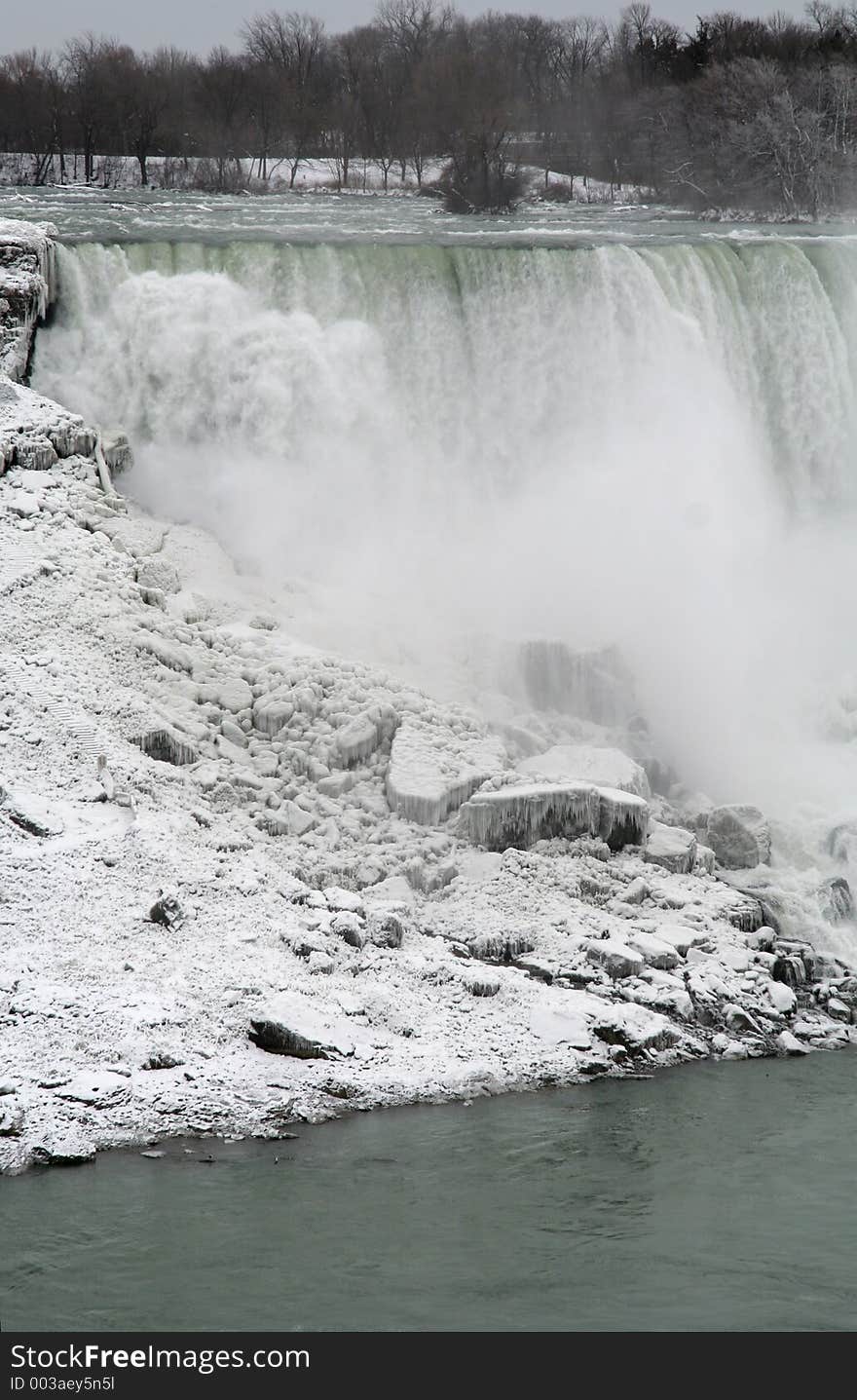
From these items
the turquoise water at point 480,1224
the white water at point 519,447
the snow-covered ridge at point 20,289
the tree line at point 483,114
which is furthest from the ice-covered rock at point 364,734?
the tree line at point 483,114

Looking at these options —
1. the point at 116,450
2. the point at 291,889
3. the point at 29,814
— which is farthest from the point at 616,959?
the point at 116,450

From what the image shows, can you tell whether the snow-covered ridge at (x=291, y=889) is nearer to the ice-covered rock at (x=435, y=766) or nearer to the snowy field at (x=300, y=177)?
the ice-covered rock at (x=435, y=766)

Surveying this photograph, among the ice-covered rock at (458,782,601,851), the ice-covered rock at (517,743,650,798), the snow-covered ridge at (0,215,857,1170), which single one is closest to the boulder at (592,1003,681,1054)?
the snow-covered ridge at (0,215,857,1170)

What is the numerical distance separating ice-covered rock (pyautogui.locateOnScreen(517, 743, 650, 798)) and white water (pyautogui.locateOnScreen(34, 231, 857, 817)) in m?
1.35

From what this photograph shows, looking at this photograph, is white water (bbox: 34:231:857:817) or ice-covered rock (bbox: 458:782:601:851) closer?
ice-covered rock (bbox: 458:782:601:851)

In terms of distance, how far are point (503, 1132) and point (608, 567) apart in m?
8.58

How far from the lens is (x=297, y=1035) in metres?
9.05

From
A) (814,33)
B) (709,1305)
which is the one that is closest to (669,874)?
(709,1305)

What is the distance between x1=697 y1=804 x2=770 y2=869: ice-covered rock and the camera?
12125 millimetres

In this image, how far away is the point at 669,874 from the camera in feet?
37.8

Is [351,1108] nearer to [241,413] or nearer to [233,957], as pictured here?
[233,957]

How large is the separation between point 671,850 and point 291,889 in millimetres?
3040

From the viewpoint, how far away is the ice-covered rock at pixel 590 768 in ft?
40.1

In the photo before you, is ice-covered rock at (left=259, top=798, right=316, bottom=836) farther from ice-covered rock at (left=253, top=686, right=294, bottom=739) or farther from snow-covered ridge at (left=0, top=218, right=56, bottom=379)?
snow-covered ridge at (left=0, top=218, right=56, bottom=379)
